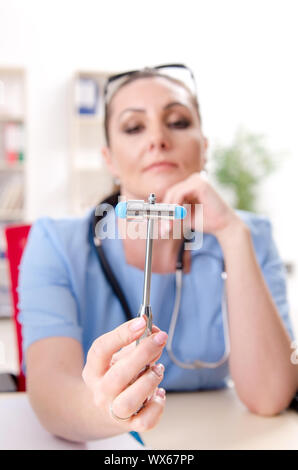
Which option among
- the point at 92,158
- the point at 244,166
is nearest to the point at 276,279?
the point at 92,158

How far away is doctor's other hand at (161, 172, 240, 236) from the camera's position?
1.16ft

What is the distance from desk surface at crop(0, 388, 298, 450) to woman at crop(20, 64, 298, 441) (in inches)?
0.4

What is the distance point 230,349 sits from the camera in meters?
0.44

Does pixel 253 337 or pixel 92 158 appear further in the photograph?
pixel 92 158

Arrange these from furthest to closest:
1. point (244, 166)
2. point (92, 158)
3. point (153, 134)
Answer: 1. point (244, 166)
2. point (92, 158)
3. point (153, 134)

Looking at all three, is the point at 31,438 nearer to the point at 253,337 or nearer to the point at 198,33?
the point at 253,337

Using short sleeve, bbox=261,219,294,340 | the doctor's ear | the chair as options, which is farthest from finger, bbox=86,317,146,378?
the chair

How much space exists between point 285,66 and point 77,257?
253 millimetres

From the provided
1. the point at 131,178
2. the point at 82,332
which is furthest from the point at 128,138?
the point at 82,332

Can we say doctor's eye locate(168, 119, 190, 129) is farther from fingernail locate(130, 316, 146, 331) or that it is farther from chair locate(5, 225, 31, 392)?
chair locate(5, 225, 31, 392)

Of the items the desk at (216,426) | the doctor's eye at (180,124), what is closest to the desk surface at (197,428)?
the desk at (216,426)

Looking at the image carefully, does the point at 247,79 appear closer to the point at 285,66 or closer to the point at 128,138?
the point at 285,66

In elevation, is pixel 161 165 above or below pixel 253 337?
above

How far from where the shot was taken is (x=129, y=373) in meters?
0.21
